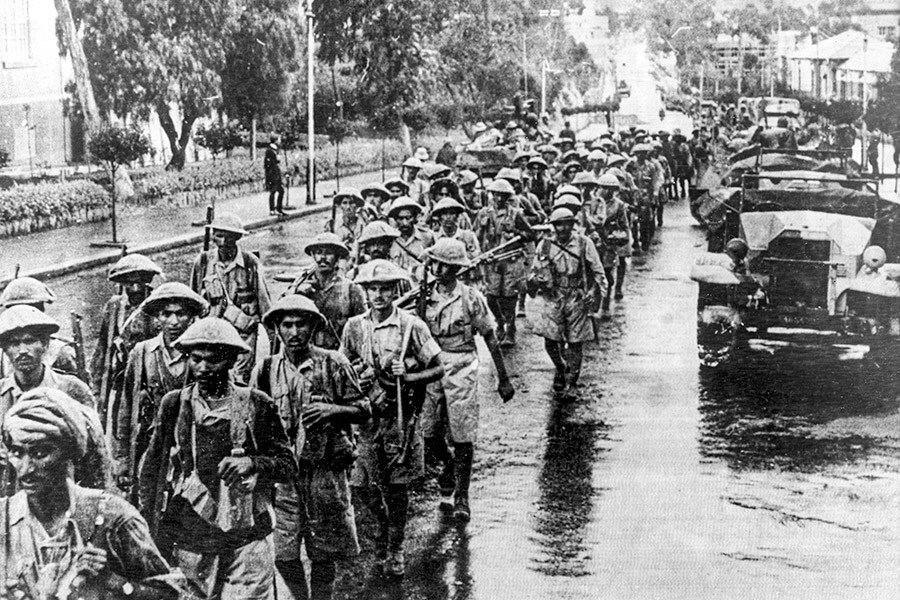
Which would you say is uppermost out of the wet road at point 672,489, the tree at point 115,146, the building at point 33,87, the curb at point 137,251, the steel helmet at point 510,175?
the building at point 33,87

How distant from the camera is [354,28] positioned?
40406 mm

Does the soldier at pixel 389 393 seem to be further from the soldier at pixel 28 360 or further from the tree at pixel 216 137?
the tree at pixel 216 137

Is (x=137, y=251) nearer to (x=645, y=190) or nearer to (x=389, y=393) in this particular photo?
(x=645, y=190)

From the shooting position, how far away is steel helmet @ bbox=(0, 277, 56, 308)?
7.80m

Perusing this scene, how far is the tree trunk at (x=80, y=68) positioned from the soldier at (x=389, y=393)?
21.9 metres

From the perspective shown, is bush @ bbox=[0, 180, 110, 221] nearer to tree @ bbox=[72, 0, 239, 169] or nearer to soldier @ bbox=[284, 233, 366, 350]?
tree @ bbox=[72, 0, 239, 169]

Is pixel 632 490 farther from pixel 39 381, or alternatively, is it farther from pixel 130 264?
pixel 39 381

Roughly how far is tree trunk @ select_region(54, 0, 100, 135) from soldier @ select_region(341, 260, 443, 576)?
21902 mm

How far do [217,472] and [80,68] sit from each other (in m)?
24.5

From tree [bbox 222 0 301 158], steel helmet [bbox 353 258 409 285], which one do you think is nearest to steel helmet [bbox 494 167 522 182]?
steel helmet [bbox 353 258 409 285]

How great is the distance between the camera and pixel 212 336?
5781 millimetres

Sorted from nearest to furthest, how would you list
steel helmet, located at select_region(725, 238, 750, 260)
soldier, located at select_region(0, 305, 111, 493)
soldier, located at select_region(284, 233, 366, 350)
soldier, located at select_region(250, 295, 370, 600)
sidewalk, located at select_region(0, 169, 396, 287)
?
soldier, located at select_region(0, 305, 111, 493) < soldier, located at select_region(250, 295, 370, 600) < soldier, located at select_region(284, 233, 366, 350) < steel helmet, located at select_region(725, 238, 750, 260) < sidewalk, located at select_region(0, 169, 396, 287)

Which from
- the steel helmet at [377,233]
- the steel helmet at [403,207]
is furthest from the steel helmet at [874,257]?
the steel helmet at [377,233]

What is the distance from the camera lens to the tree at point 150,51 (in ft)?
94.3
